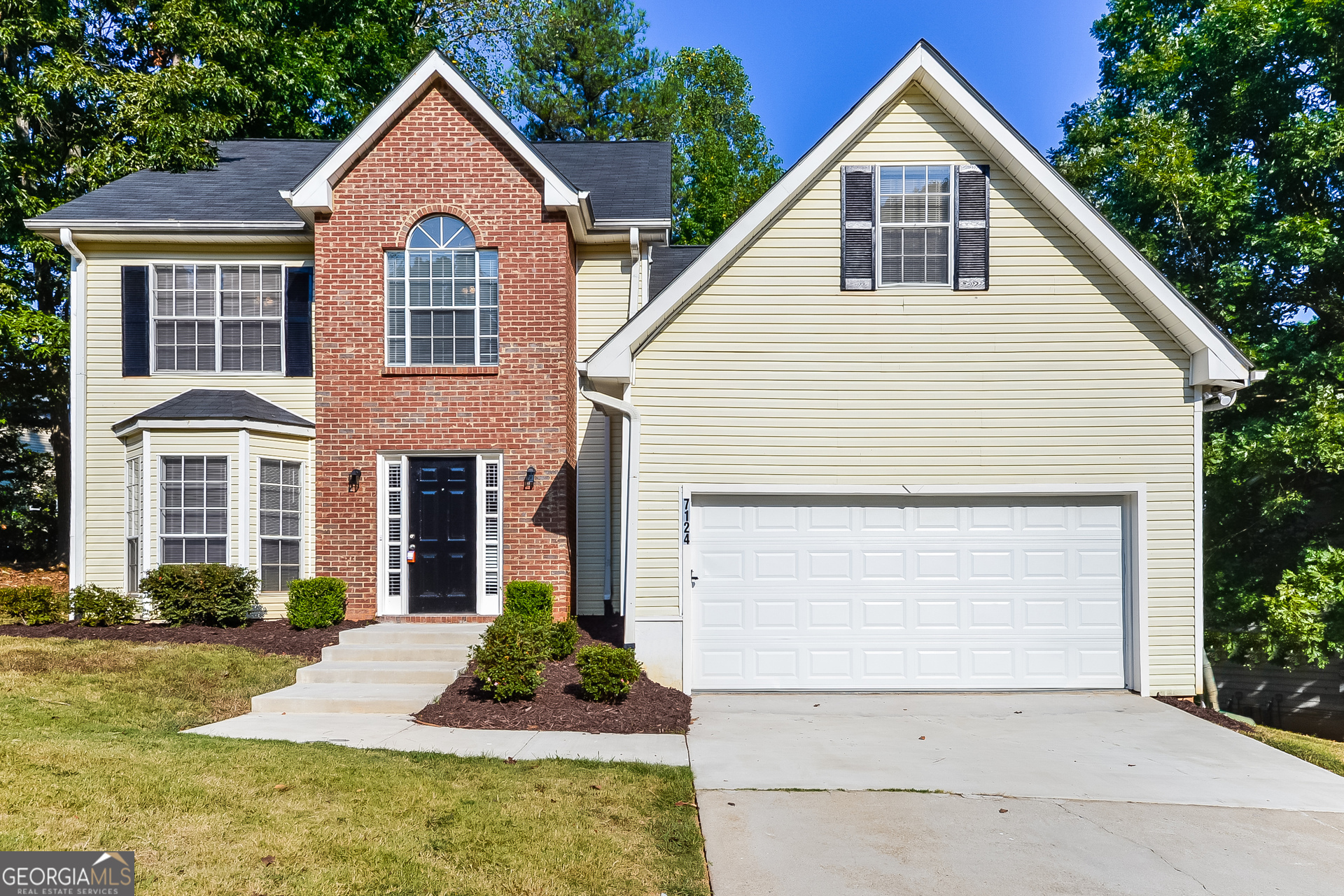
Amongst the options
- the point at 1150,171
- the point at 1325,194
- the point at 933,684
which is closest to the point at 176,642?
the point at 933,684

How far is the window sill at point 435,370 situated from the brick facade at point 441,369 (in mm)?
27

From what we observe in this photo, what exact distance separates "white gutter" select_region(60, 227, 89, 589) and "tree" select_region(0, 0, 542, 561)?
3525 millimetres

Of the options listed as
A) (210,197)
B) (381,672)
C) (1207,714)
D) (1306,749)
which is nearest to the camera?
(1306,749)

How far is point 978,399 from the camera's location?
1024cm

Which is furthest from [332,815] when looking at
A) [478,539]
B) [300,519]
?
[300,519]

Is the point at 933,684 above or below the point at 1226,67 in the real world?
below

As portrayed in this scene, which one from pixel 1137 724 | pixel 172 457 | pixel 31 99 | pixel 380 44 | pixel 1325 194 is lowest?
pixel 1137 724

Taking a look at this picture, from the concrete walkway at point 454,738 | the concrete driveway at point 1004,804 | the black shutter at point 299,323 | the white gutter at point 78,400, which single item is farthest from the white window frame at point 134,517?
the concrete driveway at point 1004,804

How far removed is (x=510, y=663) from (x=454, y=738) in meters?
1.13

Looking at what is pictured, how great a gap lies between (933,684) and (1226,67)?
13741 millimetres

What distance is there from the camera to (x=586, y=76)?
33438mm

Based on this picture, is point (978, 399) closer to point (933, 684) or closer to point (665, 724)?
point (933, 684)

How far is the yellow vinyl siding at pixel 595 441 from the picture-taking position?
1313 centimetres

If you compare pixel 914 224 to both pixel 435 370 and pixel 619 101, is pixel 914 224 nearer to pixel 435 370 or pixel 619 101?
pixel 435 370
